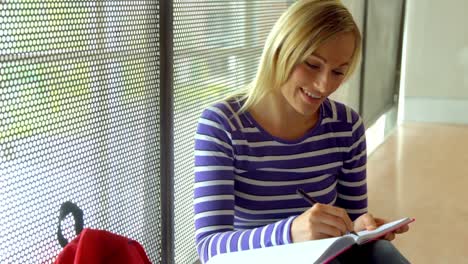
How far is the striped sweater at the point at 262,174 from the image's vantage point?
3.76 feet

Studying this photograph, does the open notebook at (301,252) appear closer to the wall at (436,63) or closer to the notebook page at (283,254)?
the notebook page at (283,254)

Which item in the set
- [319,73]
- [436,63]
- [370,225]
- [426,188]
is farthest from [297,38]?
[436,63]

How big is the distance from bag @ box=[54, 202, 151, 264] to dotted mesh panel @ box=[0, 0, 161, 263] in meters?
0.02

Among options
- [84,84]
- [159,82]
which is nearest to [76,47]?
[84,84]

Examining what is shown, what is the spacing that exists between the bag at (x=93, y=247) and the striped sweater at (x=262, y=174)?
164 millimetres

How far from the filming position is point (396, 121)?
4.49m

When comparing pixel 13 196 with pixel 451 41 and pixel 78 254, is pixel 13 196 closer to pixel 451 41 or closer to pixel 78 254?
pixel 78 254

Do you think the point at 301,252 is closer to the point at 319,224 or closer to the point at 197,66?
the point at 319,224

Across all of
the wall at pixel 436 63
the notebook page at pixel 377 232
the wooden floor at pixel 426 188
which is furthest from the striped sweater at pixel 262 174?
the wall at pixel 436 63

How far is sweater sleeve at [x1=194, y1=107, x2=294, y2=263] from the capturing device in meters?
1.10

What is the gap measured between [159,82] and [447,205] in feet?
6.31

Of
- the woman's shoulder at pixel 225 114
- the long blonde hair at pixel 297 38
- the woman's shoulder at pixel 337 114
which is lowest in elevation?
the woman's shoulder at pixel 337 114

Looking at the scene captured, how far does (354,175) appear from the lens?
4.46 ft

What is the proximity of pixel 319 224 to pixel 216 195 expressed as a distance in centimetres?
23
